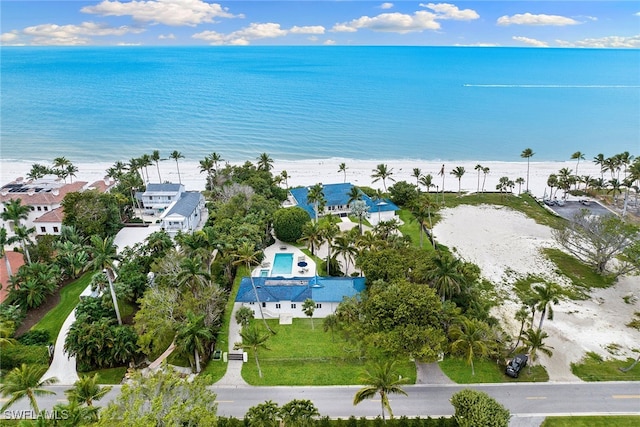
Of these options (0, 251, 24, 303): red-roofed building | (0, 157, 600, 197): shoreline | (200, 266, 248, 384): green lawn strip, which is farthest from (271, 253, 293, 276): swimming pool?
(0, 157, 600, 197): shoreline

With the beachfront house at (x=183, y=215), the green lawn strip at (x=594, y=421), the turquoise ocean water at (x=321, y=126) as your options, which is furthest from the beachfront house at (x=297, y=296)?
the turquoise ocean water at (x=321, y=126)

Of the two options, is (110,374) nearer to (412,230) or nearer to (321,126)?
(412,230)

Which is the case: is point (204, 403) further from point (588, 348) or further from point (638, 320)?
point (638, 320)

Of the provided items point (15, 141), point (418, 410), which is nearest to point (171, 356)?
point (418, 410)

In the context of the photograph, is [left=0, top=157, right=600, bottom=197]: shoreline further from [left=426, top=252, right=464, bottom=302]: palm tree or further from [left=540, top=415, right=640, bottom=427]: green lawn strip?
[left=540, top=415, right=640, bottom=427]: green lawn strip

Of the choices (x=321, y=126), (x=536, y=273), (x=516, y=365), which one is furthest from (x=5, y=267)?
(x=321, y=126)
